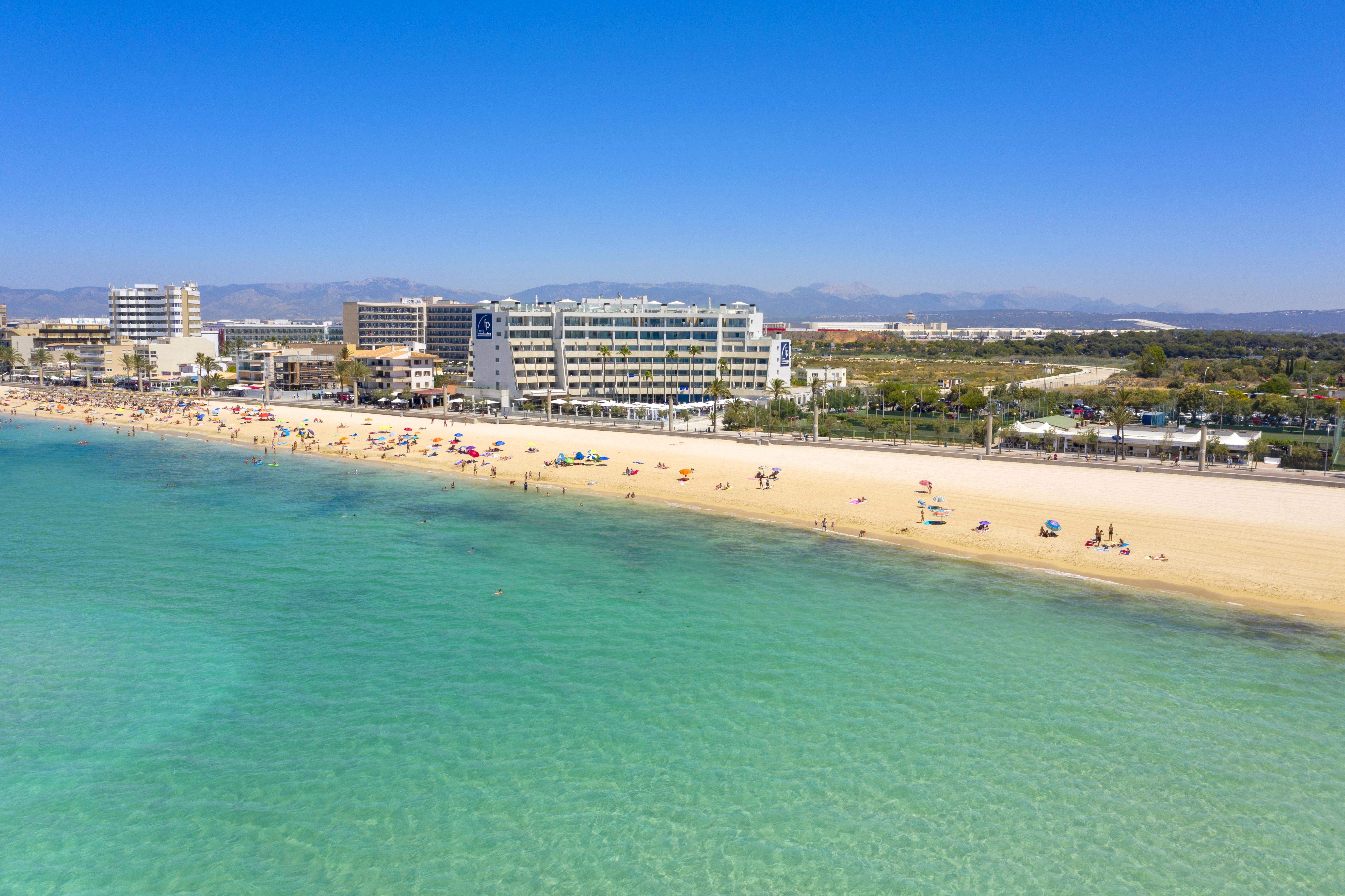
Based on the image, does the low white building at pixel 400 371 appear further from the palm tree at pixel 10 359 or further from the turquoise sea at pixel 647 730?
the palm tree at pixel 10 359

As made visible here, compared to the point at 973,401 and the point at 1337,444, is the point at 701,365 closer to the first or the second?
the point at 973,401

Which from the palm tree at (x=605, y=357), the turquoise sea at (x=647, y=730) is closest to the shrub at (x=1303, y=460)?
the turquoise sea at (x=647, y=730)

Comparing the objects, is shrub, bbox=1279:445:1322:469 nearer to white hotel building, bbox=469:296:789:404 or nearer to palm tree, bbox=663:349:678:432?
white hotel building, bbox=469:296:789:404

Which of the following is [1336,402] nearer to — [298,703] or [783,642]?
[783,642]

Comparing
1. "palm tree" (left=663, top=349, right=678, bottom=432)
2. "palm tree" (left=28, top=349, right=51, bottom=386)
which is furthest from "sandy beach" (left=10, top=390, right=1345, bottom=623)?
"palm tree" (left=28, top=349, right=51, bottom=386)

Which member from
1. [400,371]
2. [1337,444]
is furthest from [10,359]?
[1337,444]

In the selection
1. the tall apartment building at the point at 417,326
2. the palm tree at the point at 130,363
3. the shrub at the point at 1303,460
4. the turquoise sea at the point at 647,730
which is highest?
the tall apartment building at the point at 417,326
